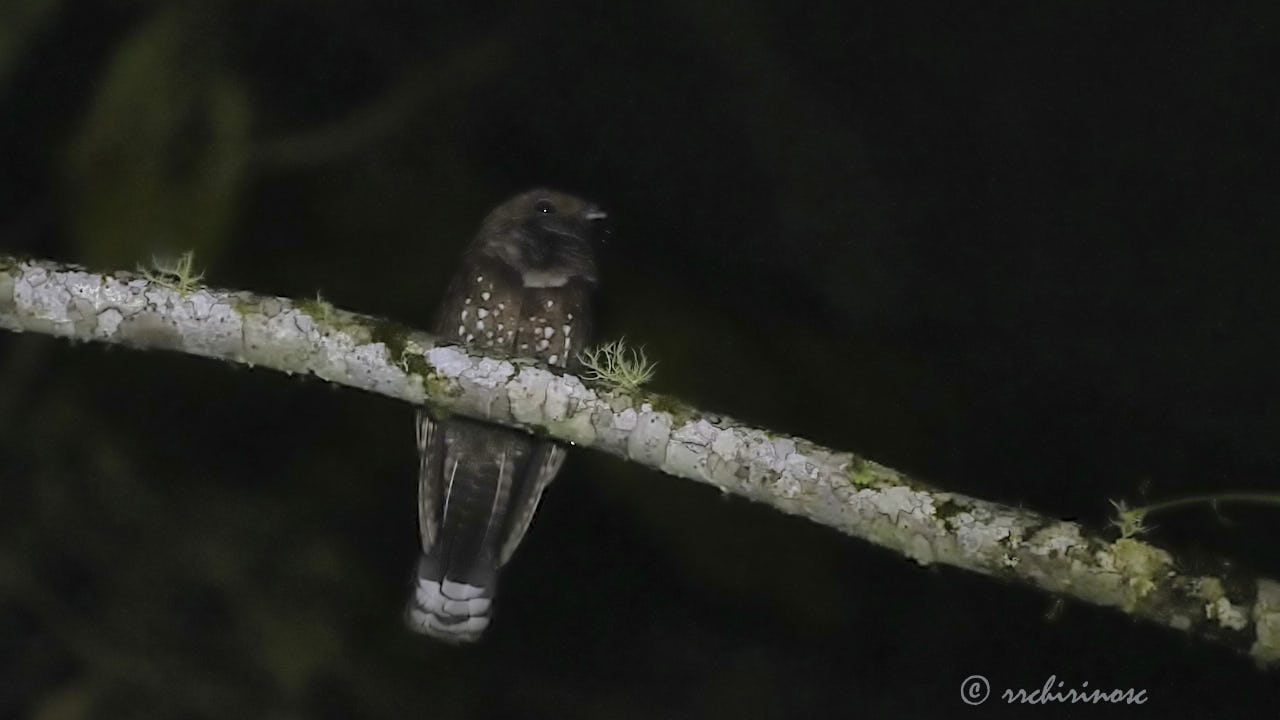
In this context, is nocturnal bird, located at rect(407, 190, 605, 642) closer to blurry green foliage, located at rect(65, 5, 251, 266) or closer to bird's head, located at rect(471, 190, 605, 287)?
bird's head, located at rect(471, 190, 605, 287)

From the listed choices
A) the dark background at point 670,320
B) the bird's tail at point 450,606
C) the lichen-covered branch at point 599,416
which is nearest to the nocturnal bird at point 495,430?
the bird's tail at point 450,606

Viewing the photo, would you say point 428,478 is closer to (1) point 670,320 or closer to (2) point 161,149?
(1) point 670,320

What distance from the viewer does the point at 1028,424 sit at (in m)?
2.87

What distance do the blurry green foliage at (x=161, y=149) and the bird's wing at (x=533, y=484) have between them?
1032 mm

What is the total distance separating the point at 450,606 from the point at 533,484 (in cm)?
37

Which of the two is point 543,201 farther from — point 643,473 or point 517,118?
point 643,473

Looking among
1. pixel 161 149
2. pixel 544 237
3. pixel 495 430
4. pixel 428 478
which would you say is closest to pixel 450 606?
pixel 428 478

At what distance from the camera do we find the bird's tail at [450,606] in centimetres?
269

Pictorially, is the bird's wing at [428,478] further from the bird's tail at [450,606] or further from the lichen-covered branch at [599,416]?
the lichen-covered branch at [599,416]

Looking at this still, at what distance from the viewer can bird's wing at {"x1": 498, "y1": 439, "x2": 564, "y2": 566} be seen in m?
2.80

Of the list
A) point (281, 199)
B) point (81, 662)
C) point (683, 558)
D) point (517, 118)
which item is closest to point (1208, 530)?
point (683, 558)

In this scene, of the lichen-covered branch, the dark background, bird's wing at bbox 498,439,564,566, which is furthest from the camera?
bird's wing at bbox 498,439,564,566

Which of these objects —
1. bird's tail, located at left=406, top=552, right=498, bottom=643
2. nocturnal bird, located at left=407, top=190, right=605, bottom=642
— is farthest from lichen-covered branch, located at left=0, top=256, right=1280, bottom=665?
bird's tail, located at left=406, top=552, right=498, bottom=643

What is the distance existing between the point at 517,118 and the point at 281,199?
0.68 meters
